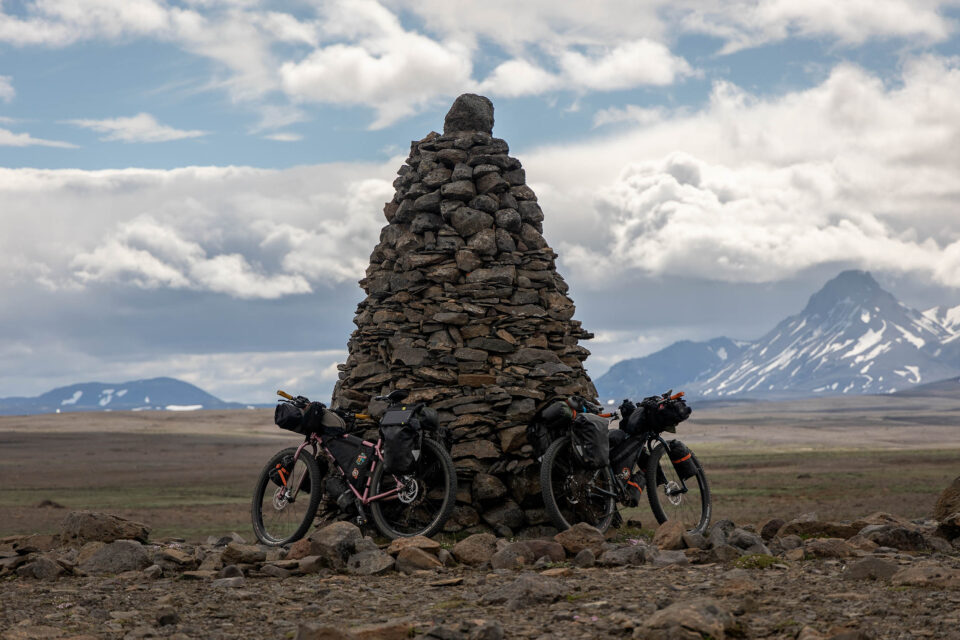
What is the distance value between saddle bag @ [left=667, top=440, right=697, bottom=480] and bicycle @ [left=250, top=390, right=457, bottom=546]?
2.93 metres

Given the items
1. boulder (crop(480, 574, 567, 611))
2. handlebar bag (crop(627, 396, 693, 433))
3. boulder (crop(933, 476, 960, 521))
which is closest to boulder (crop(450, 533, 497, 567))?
boulder (crop(480, 574, 567, 611))

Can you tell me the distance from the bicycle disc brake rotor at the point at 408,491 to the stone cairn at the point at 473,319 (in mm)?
1091

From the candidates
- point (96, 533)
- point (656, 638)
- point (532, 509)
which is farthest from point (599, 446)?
point (96, 533)

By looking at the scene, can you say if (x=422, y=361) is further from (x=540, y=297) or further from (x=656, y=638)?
(x=656, y=638)

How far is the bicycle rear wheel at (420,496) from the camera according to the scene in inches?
452

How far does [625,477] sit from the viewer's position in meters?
12.2

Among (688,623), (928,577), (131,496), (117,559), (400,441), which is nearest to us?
(688,623)

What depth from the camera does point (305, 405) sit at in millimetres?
12180

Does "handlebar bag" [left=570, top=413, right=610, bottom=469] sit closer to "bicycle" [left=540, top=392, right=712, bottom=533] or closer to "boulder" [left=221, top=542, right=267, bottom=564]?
"bicycle" [left=540, top=392, right=712, bottom=533]

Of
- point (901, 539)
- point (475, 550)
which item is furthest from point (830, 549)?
point (475, 550)

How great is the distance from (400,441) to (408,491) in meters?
0.76

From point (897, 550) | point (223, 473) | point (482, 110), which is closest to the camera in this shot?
point (897, 550)

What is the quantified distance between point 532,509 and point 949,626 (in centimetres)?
661

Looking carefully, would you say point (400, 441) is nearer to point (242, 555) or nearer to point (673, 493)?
point (242, 555)
